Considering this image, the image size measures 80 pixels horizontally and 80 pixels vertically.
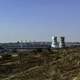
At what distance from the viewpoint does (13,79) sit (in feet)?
75.5

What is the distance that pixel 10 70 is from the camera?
34344 mm

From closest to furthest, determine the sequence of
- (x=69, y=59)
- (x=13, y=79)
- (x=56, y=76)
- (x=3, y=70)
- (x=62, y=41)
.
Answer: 1. (x=56, y=76)
2. (x=13, y=79)
3. (x=69, y=59)
4. (x=3, y=70)
5. (x=62, y=41)

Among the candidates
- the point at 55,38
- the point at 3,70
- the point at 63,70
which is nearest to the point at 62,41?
the point at 55,38

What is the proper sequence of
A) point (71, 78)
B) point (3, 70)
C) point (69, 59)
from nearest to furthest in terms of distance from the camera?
point (71, 78)
point (69, 59)
point (3, 70)

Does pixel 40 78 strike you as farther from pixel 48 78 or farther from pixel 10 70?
pixel 10 70

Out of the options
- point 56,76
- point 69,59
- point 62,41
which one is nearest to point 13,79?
point 56,76

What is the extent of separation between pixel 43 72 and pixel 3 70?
11.9m

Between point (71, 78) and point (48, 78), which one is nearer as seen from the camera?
point (71, 78)

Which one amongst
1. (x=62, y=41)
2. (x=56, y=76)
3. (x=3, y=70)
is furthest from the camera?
(x=62, y=41)

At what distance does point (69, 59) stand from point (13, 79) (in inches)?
436

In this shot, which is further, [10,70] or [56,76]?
[10,70]

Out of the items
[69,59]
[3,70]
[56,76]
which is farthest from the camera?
[3,70]

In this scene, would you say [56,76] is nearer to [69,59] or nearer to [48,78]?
[48,78]

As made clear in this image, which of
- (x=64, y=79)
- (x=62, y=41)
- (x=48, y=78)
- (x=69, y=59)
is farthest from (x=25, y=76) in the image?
(x=62, y=41)
